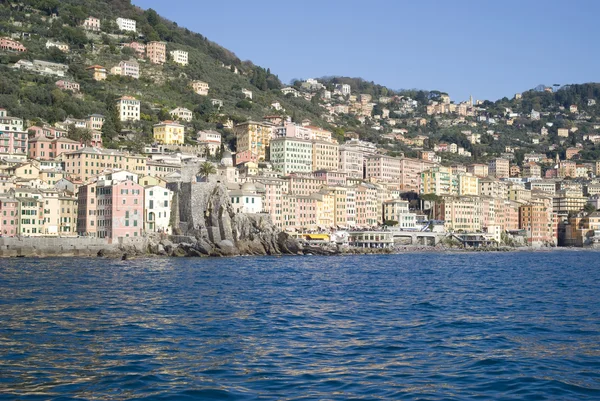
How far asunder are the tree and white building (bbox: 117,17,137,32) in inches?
3210

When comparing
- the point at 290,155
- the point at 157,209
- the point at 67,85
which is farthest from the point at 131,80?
the point at 157,209

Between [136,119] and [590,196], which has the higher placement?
[136,119]

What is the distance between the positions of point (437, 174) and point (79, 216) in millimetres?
76978

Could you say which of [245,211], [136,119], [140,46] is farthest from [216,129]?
[245,211]

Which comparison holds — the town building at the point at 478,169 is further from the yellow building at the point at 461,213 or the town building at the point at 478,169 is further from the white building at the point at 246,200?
the white building at the point at 246,200

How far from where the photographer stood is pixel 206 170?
8969cm

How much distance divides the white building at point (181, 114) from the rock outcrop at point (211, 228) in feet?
166

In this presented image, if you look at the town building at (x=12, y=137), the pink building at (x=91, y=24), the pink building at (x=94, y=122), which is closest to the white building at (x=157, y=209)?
the town building at (x=12, y=137)

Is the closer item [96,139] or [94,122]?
[96,139]

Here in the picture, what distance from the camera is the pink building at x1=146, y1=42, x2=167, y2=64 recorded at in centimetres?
15512

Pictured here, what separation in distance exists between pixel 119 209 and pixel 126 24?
103m

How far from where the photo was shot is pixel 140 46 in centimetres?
15725

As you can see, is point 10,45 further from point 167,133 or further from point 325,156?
point 325,156

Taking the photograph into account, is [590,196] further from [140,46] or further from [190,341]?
[190,341]
